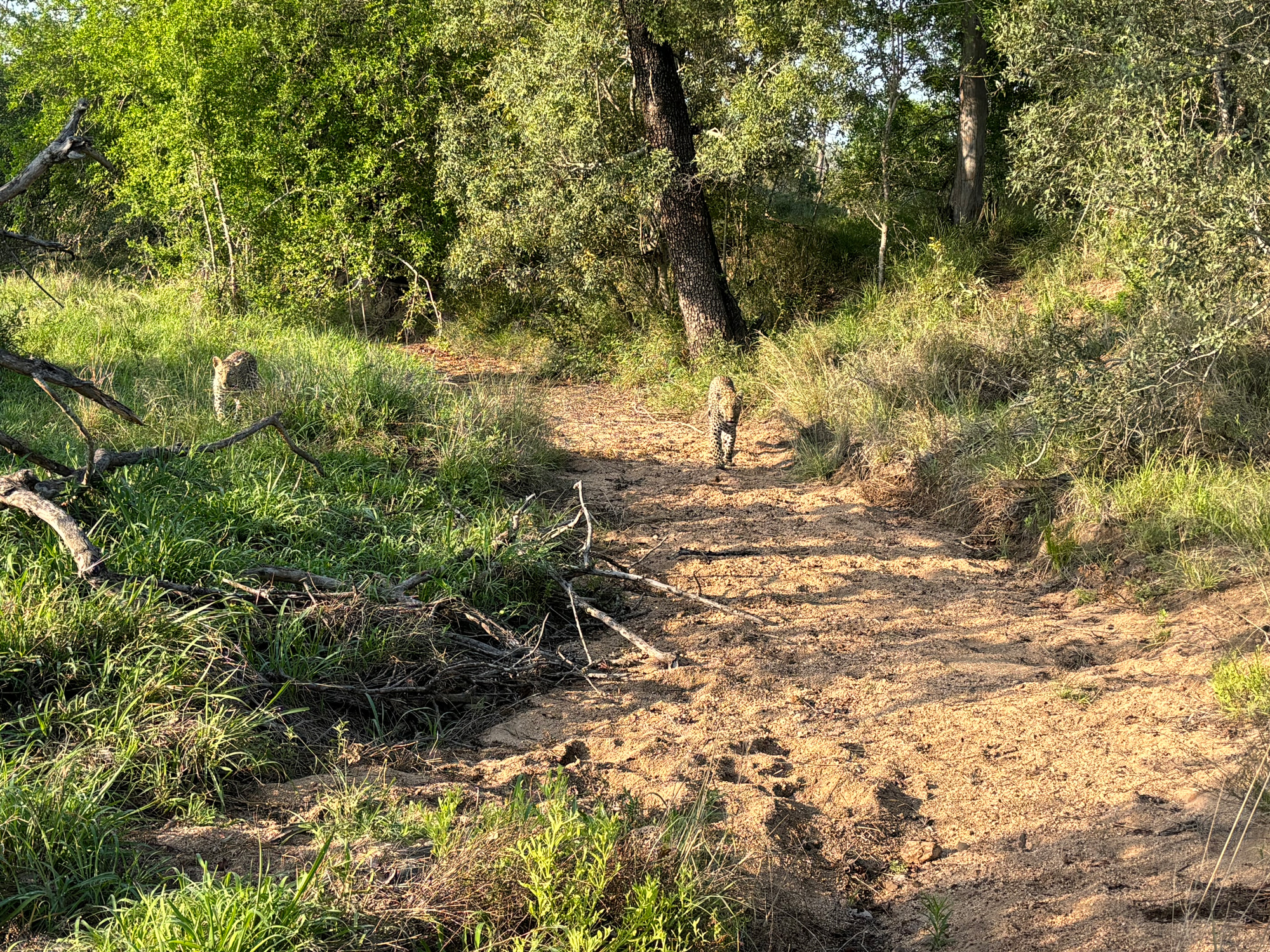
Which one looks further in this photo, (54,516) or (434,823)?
(54,516)

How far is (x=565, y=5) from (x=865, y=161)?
15.1 feet

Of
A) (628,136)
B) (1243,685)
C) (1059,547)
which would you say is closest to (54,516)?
(1243,685)

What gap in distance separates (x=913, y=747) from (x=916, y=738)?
8cm

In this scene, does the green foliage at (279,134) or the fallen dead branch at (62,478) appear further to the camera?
the green foliage at (279,134)

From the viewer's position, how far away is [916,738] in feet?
14.2

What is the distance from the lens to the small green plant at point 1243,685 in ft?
13.3

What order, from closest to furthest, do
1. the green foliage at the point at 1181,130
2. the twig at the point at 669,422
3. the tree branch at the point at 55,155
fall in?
the tree branch at the point at 55,155
the green foliage at the point at 1181,130
the twig at the point at 669,422

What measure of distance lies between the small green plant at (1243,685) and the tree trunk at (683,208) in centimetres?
783

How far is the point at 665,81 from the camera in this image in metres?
11.4

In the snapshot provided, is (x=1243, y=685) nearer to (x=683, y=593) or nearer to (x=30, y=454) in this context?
(x=683, y=593)

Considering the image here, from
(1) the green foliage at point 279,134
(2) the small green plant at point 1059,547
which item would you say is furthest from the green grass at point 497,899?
(1) the green foliage at point 279,134

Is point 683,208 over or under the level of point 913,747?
over

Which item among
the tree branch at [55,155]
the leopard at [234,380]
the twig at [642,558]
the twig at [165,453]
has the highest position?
the tree branch at [55,155]

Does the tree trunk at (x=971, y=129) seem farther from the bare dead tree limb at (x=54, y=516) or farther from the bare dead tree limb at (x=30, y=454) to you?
the bare dead tree limb at (x=54, y=516)
